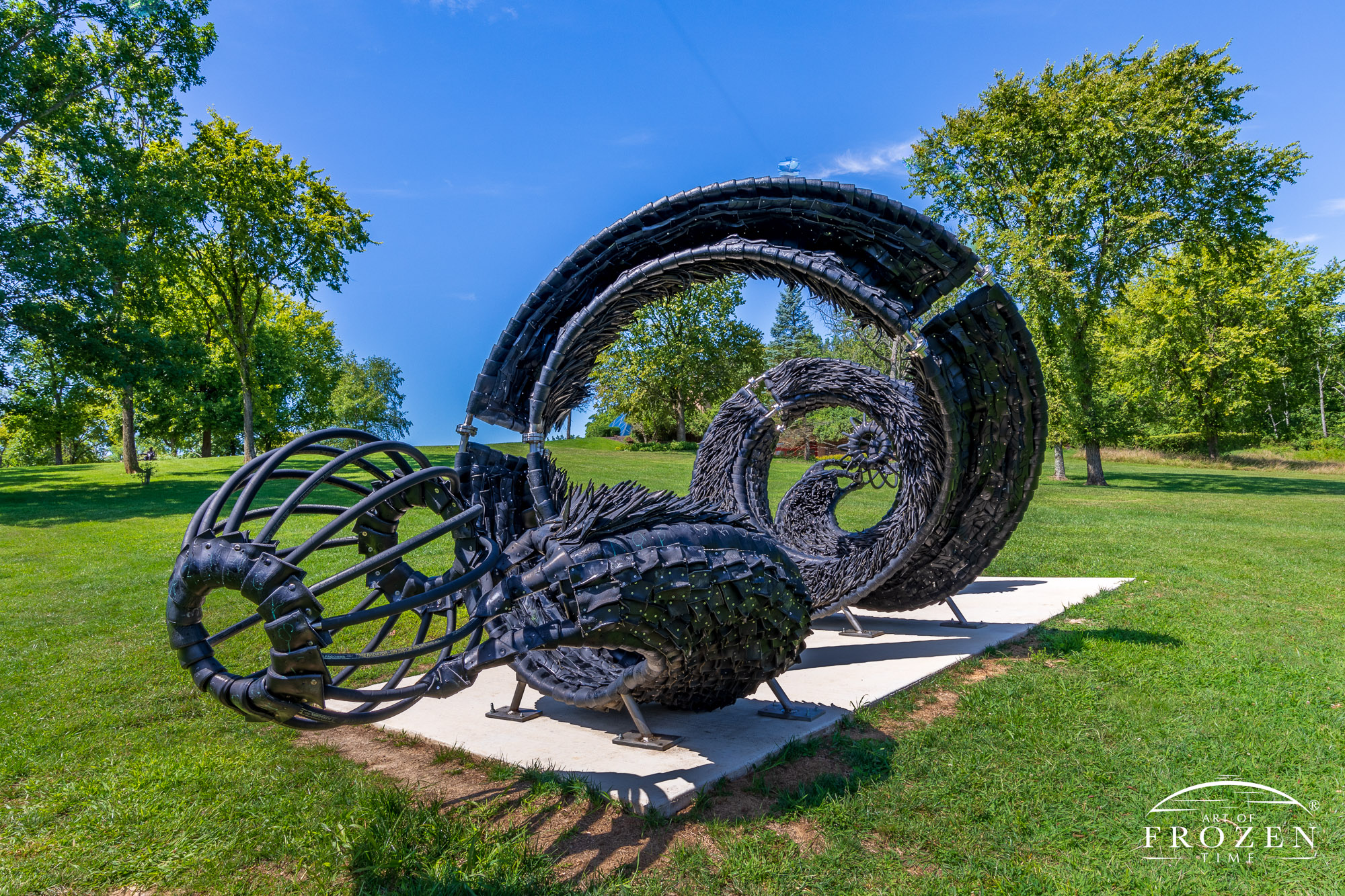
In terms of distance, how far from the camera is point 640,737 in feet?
14.4

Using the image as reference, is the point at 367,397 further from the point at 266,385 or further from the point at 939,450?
the point at 939,450

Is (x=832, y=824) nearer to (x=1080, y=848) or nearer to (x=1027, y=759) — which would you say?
(x=1080, y=848)

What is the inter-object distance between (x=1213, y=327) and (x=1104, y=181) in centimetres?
1470

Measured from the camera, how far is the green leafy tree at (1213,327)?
28.9m

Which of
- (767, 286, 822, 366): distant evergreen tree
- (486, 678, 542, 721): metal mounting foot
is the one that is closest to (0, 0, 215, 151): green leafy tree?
(486, 678, 542, 721): metal mounting foot

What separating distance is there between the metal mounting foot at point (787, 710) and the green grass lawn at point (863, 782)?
329mm

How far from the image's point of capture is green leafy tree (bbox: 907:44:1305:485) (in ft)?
72.9

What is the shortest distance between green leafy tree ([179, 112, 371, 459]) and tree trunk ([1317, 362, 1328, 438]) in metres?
50.0

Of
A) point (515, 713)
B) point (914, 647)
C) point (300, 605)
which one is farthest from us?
point (914, 647)

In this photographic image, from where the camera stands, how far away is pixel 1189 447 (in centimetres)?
4231

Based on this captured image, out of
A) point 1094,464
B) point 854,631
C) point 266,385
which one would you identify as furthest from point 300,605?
point 266,385

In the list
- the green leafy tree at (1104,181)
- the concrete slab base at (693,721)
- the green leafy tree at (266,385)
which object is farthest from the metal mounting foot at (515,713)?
the green leafy tree at (266,385)

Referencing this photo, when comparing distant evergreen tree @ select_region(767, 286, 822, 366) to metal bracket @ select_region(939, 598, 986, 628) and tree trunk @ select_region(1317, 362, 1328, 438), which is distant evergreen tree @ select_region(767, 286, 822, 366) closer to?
tree trunk @ select_region(1317, 362, 1328, 438)

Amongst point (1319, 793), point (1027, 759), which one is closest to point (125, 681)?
point (1027, 759)
